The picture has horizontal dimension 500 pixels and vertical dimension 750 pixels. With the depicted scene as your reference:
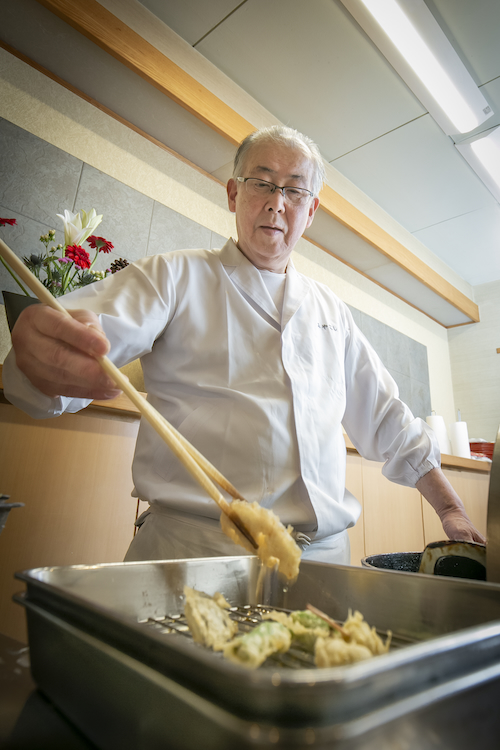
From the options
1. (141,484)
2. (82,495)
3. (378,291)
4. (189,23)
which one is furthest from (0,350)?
(378,291)

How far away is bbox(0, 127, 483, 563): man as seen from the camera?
706mm

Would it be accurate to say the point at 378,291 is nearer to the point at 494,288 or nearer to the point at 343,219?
the point at 343,219

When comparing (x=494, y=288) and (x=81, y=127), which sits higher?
(x=494, y=288)

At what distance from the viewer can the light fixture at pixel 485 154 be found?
2262 millimetres

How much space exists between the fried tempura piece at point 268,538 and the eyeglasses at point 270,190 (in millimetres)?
835

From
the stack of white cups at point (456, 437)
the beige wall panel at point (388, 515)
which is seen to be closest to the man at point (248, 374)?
the beige wall panel at point (388, 515)

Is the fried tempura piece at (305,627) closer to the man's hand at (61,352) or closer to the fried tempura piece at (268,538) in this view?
the fried tempura piece at (268,538)

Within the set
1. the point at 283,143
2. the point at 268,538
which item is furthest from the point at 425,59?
the point at 268,538

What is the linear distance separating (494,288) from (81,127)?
3432 mm

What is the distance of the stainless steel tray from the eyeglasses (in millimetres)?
923

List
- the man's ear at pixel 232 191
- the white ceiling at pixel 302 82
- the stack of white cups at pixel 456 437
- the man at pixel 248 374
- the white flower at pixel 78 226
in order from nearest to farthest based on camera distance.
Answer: the man at pixel 248 374 < the man's ear at pixel 232 191 < the white flower at pixel 78 226 < the white ceiling at pixel 302 82 < the stack of white cups at pixel 456 437

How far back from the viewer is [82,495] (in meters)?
1.06

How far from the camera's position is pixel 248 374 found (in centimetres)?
91

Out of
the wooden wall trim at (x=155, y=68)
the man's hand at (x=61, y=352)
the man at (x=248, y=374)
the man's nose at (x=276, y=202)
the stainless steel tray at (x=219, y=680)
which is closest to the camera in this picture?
the stainless steel tray at (x=219, y=680)
